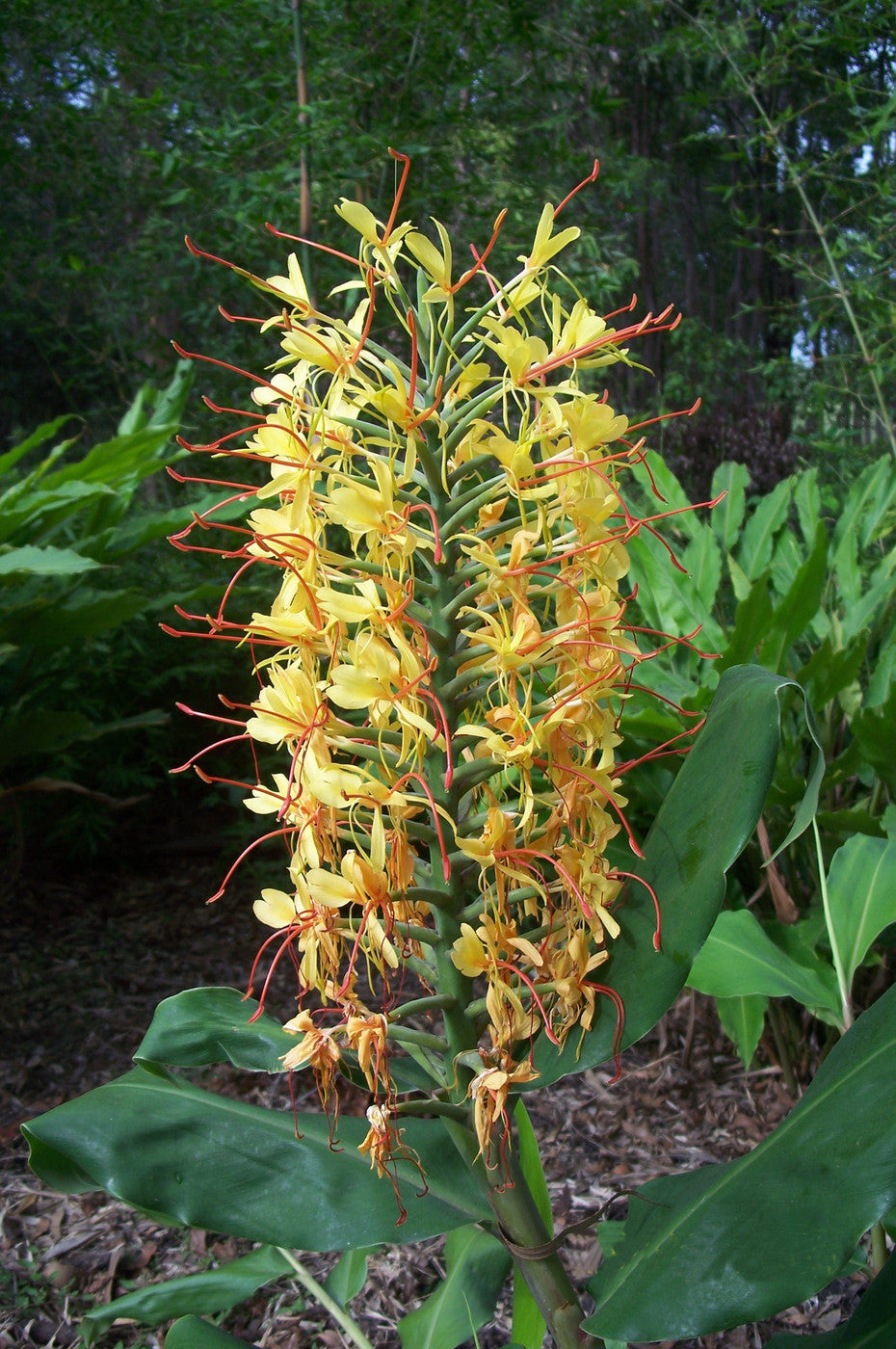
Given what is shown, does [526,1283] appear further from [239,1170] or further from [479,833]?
[479,833]

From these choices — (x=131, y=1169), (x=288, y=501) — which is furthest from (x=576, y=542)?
(x=131, y=1169)

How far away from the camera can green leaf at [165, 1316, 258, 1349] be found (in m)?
0.87

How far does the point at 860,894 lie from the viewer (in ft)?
3.80

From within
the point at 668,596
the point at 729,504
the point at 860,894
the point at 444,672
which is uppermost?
the point at 729,504

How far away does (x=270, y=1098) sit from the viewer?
1.91 meters

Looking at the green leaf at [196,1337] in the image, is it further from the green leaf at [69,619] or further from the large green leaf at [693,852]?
the green leaf at [69,619]

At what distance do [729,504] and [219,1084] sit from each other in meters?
1.70

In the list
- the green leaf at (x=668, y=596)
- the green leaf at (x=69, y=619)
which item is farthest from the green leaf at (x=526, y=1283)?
the green leaf at (x=69, y=619)

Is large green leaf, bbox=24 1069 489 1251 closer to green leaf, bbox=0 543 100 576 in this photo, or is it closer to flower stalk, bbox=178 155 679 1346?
flower stalk, bbox=178 155 679 1346

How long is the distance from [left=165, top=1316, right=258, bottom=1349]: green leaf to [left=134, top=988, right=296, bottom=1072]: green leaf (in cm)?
23

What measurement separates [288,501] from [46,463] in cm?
206

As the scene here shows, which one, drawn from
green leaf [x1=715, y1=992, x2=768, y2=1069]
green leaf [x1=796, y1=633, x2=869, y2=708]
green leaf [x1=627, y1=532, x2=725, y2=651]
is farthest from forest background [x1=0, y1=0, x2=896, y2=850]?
green leaf [x1=715, y1=992, x2=768, y2=1069]

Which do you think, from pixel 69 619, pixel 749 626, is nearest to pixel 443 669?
pixel 749 626

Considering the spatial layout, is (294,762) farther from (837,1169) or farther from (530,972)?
(837,1169)
